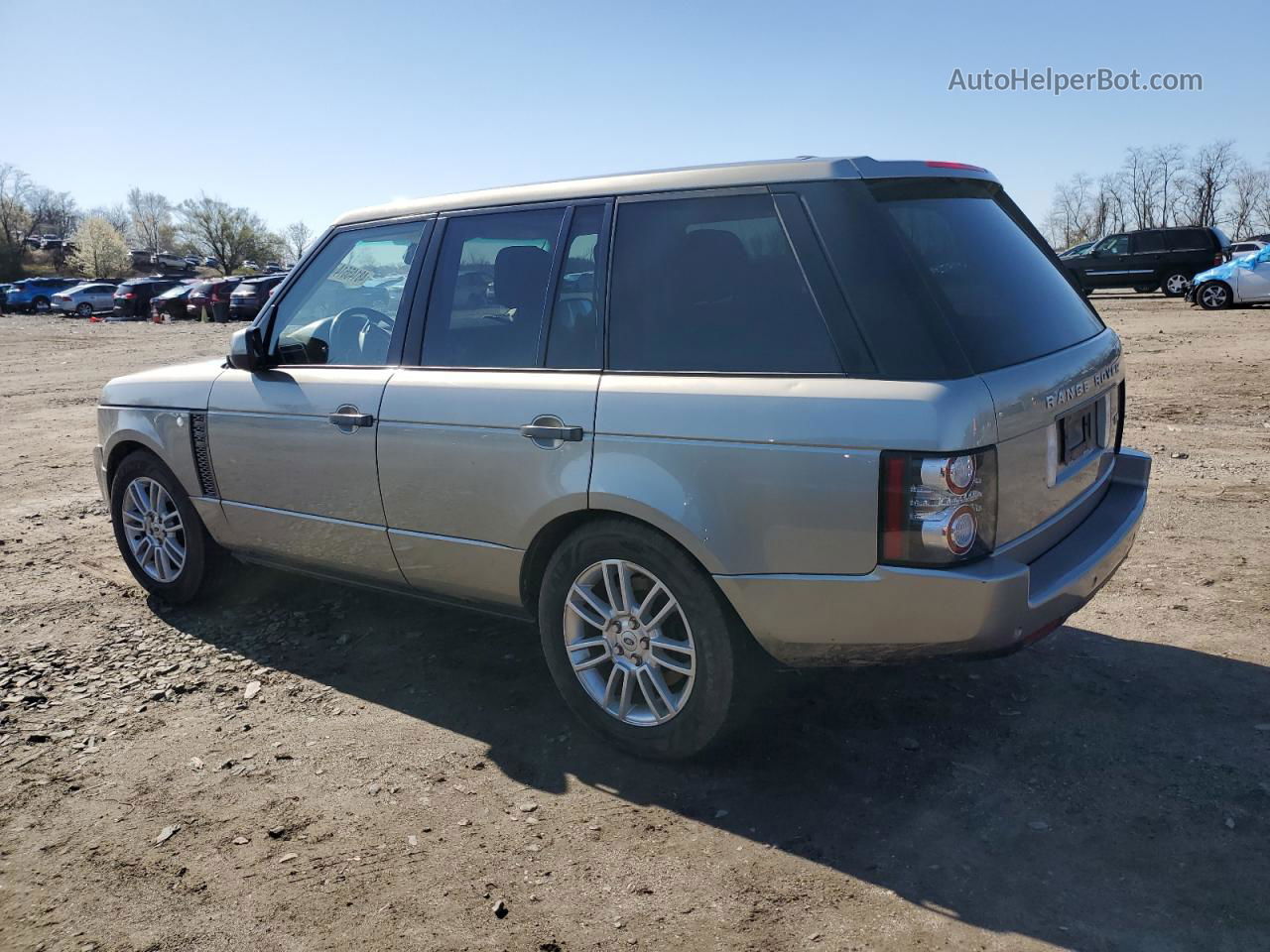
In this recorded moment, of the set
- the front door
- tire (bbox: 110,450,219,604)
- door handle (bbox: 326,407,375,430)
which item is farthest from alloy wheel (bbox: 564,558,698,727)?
tire (bbox: 110,450,219,604)

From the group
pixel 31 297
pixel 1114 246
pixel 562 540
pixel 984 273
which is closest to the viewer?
pixel 984 273

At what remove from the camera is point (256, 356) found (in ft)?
14.7

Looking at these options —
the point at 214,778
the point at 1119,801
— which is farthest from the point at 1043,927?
the point at 214,778

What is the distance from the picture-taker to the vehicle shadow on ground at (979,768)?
269cm

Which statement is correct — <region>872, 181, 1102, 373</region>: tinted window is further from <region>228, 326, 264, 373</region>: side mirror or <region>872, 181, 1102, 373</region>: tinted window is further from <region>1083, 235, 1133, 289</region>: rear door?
<region>1083, 235, 1133, 289</region>: rear door

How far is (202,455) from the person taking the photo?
4.74 metres

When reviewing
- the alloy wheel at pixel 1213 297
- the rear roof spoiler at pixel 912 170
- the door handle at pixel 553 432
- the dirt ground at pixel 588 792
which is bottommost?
the dirt ground at pixel 588 792

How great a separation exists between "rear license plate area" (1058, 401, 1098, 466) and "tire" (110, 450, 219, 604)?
3.97m

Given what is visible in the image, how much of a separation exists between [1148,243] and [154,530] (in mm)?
28055

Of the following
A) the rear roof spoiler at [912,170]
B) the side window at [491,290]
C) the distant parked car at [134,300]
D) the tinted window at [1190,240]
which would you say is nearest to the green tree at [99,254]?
the distant parked car at [134,300]

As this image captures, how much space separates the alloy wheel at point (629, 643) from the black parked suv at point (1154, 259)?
84.3ft

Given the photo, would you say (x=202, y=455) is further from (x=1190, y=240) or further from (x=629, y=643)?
(x=1190, y=240)

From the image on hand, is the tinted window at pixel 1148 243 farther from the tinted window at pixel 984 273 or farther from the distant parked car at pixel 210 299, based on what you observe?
the distant parked car at pixel 210 299

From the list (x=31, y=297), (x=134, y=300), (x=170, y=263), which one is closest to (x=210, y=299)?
(x=134, y=300)
